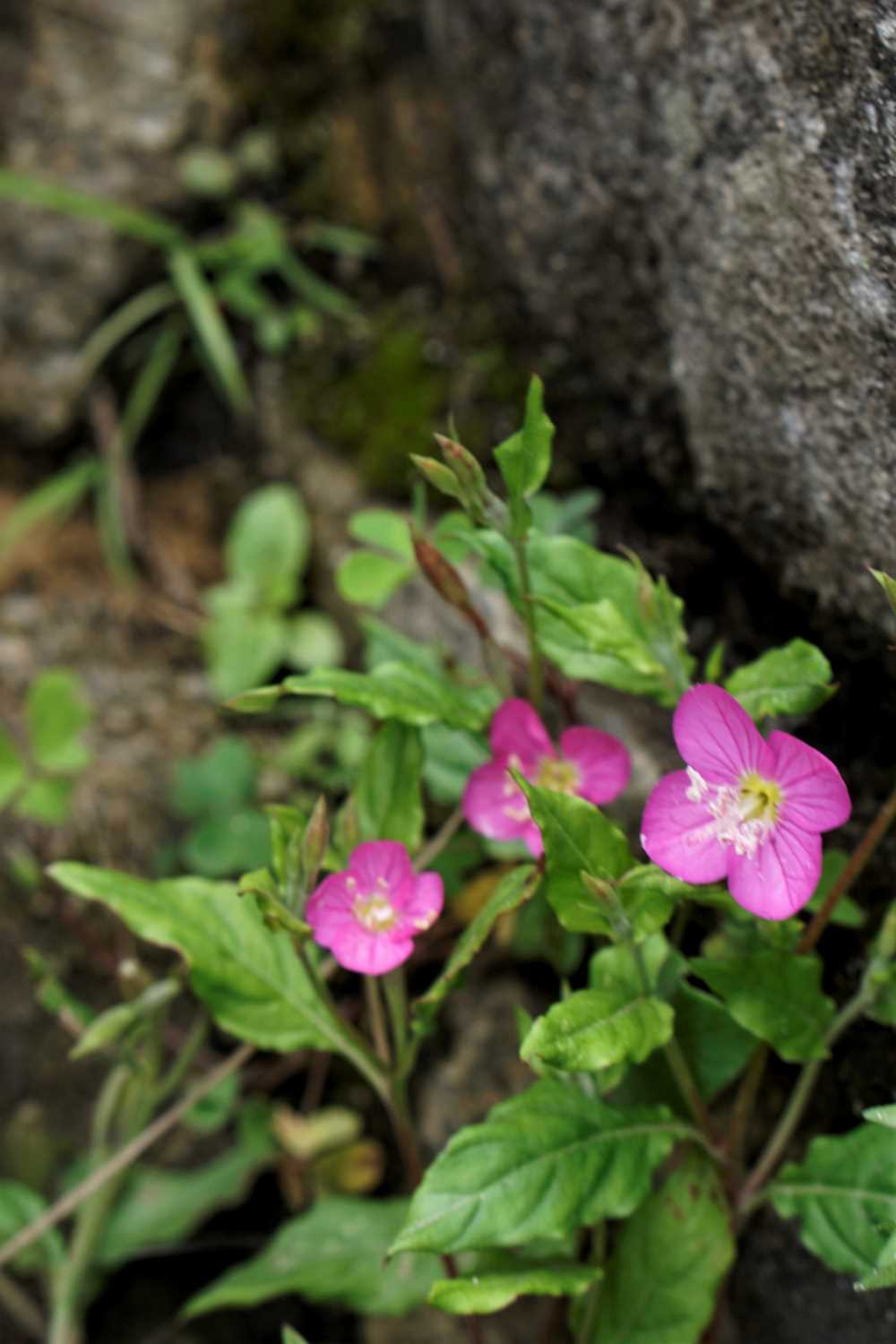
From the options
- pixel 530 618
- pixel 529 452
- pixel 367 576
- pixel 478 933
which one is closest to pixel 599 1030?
pixel 478 933

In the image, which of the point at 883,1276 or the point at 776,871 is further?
the point at 776,871

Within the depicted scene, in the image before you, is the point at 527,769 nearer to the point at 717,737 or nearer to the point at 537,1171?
the point at 717,737

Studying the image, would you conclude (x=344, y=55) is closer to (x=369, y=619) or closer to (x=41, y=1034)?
(x=369, y=619)

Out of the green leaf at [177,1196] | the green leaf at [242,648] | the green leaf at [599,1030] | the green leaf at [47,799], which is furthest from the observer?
the green leaf at [242,648]

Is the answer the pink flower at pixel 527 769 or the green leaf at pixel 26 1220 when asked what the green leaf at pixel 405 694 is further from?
the green leaf at pixel 26 1220

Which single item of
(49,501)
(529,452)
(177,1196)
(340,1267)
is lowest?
(177,1196)

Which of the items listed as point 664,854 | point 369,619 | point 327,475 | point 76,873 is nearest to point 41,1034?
point 76,873

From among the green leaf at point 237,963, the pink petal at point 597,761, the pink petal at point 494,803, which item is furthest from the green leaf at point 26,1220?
the pink petal at point 597,761

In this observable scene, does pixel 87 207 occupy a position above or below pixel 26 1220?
above
